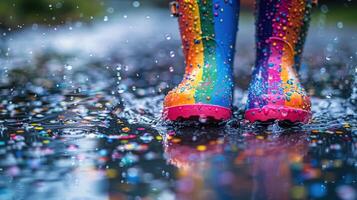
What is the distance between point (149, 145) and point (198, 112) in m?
0.21

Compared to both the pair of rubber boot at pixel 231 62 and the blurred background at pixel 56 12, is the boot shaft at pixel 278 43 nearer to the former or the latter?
the pair of rubber boot at pixel 231 62

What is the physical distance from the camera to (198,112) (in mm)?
1829

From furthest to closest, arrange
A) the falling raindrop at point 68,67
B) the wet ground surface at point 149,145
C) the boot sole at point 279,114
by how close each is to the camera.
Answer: the falling raindrop at point 68,67
the boot sole at point 279,114
the wet ground surface at point 149,145

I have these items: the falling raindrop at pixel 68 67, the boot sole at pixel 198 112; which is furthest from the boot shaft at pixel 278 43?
the falling raindrop at pixel 68 67

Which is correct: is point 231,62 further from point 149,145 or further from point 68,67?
point 68,67

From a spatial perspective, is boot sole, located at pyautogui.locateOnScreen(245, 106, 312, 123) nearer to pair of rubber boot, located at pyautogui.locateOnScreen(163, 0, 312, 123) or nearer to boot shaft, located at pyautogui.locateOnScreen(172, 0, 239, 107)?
pair of rubber boot, located at pyautogui.locateOnScreen(163, 0, 312, 123)

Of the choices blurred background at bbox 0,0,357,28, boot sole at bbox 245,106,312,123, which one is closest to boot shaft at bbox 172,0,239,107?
boot sole at bbox 245,106,312,123

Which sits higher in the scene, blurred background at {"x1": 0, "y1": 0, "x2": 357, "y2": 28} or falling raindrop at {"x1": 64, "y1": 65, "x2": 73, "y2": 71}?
blurred background at {"x1": 0, "y1": 0, "x2": 357, "y2": 28}

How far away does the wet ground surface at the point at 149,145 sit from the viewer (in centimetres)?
134

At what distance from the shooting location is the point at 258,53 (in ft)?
6.71

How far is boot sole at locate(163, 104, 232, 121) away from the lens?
6.00 ft

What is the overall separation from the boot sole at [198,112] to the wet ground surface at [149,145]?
31 millimetres

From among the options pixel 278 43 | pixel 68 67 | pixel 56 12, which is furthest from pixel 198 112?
pixel 56 12

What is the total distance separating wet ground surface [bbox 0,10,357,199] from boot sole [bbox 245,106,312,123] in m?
0.03
